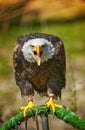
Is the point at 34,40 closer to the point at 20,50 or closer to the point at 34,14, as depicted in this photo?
the point at 20,50

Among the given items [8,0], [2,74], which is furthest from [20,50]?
[8,0]

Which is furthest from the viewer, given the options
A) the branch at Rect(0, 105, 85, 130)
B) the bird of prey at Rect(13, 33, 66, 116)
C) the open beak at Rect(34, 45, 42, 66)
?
the bird of prey at Rect(13, 33, 66, 116)

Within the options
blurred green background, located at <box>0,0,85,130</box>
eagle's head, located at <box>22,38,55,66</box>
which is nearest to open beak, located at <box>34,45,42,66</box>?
eagle's head, located at <box>22,38,55,66</box>

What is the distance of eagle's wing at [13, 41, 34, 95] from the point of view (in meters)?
2.29

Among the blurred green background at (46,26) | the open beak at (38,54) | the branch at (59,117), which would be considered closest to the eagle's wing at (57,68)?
the open beak at (38,54)

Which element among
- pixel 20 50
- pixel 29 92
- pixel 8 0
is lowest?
pixel 29 92

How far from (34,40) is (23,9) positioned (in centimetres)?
168

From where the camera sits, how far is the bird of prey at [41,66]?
2.21m

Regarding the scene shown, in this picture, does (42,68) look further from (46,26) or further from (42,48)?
(46,26)

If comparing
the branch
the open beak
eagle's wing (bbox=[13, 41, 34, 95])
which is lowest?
the branch

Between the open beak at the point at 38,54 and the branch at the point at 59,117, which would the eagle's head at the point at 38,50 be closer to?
the open beak at the point at 38,54

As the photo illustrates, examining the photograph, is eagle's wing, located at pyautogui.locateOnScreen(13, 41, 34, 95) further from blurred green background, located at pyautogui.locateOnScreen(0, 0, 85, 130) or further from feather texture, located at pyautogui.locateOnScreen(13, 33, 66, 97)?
blurred green background, located at pyautogui.locateOnScreen(0, 0, 85, 130)

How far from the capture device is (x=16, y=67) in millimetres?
2340

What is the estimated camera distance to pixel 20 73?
7.67 ft
